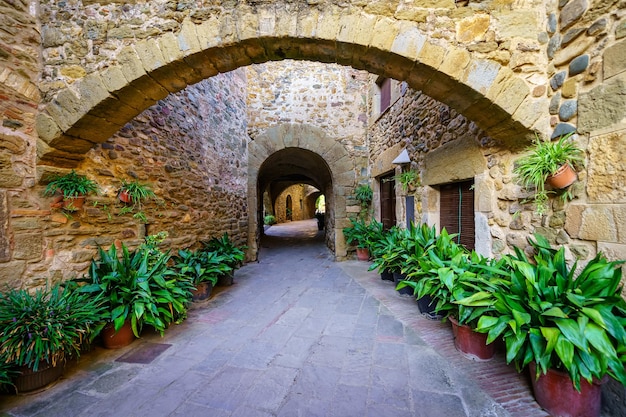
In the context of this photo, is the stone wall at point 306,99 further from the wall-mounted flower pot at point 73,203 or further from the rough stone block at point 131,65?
the wall-mounted flower pot at point 73,203

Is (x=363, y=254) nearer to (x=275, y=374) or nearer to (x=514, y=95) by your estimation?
(x=275, y=374)

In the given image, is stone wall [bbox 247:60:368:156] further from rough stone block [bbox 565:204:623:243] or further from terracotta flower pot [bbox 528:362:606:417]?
terracotta flower pot [bbox 528:362:606:417]

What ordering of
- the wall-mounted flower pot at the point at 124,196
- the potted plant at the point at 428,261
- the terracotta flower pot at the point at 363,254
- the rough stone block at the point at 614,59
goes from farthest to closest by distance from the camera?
the terracotta flower pot at the point at 363,254
the wall-mounted flower pot at the point at 124,196
the potted plant at the point at 428,261
the rough stone block at the point at 614,59

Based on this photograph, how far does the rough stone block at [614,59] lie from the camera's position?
58.4 inches

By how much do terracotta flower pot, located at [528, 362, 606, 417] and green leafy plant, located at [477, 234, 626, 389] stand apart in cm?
5

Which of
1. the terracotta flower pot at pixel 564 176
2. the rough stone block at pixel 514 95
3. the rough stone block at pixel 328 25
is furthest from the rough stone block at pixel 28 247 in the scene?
the terracotta flower pot at pixel 564 176

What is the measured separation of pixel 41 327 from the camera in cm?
170

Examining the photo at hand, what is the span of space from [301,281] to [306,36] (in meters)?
3.49

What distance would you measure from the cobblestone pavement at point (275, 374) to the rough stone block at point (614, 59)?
220 centimetres

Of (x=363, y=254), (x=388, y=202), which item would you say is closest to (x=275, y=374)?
(x=363, y=254)

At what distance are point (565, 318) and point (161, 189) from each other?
4172 mm

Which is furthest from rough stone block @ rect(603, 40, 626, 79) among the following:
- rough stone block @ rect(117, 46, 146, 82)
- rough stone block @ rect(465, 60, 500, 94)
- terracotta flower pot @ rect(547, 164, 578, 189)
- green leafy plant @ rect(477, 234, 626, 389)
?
rough stone block @ rect(117, 46, 146, 82)

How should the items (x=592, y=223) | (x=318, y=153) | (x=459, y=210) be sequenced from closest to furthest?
(x=592, y=223), (x=459, y=210), (x=318, y=153)

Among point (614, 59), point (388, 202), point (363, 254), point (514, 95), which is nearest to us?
point (614, 59)
